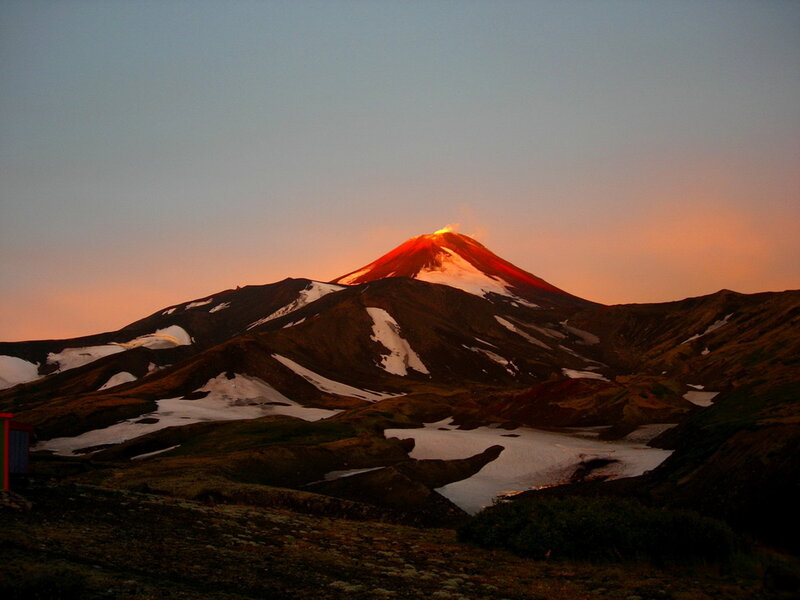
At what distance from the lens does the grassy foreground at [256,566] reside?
16.4m

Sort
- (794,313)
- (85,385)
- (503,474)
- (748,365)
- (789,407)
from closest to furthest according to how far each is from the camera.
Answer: (789,407) < (503,474) < (748,365) < (794,313) < (85,385)

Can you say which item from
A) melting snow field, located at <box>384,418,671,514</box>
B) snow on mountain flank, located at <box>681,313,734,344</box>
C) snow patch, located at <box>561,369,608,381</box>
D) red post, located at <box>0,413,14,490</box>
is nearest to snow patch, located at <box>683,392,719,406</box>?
melting snow field, located at <box>384,418,671,514</box>

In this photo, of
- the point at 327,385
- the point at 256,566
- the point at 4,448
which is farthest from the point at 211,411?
the point at 256,566

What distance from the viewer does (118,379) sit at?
566 feet

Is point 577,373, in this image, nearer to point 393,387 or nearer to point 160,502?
point 393,387

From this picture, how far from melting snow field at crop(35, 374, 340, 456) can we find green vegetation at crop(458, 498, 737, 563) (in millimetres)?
75468

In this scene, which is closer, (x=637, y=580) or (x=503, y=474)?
(x=637, y=580)

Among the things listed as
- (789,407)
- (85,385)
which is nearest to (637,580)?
(789,407)

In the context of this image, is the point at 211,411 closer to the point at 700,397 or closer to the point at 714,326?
the point at 700,397

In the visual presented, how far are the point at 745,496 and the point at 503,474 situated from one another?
30363 mm

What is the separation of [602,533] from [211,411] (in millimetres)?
96955

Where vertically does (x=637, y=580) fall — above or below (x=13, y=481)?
below

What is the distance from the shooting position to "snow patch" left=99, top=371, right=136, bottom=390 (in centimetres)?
16688

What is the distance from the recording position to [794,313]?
454 feet
